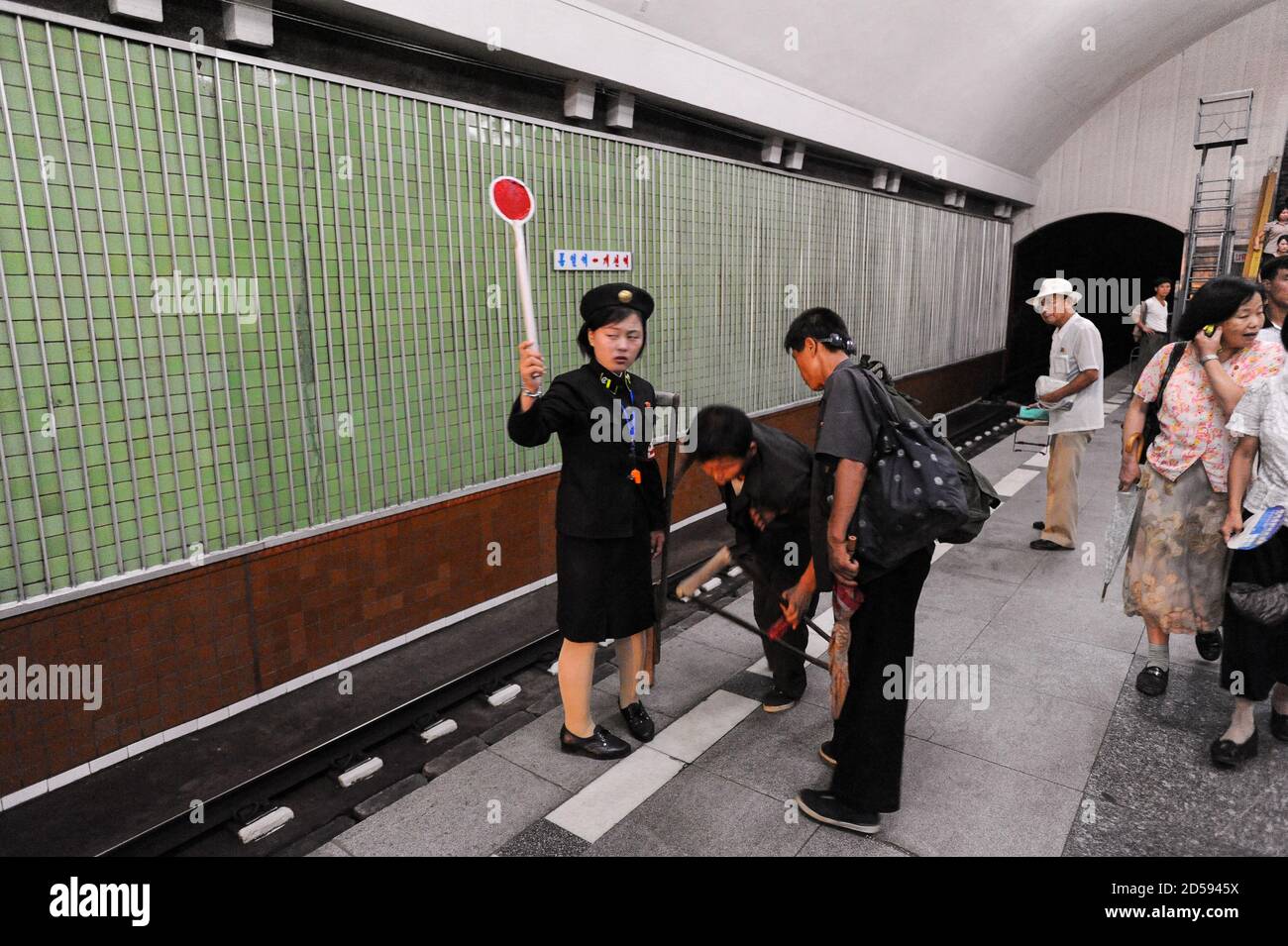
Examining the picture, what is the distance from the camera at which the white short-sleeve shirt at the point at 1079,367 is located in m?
5.44

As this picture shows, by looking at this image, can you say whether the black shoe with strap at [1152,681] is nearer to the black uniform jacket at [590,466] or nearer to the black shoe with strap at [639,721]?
the black shoe with strap at [639,721]

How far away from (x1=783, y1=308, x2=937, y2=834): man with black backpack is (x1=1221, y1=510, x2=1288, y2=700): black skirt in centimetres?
156

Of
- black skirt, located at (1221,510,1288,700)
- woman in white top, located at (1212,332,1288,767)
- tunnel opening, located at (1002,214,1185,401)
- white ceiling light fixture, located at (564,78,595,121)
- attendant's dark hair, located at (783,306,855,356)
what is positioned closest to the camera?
attendant's dark hair, located at (783,306,855,356)

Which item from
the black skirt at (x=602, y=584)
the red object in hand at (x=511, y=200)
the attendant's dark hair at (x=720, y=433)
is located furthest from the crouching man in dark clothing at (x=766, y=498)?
the red object in hand at (x=511, y=200)

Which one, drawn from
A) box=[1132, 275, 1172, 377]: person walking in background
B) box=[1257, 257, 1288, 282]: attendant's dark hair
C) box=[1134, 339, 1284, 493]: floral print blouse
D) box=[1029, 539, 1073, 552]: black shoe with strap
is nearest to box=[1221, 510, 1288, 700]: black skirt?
box=[1134, 339, 1284, 493]: floral print blouse

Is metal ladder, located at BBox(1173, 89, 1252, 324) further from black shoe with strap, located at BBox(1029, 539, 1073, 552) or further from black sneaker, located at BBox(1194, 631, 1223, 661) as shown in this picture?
black sneaker, located at BBox(1194, 631, 1223, 661)

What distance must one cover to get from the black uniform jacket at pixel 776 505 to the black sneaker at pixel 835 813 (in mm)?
906

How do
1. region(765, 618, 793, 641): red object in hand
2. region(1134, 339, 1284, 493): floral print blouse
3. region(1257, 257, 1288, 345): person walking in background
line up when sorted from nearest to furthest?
region(1134, 339, 1284, 493): floral print blouse
region(765, 618, 793, 641): red object in hand
region(1257, 257, 1288, 345): person walking in background

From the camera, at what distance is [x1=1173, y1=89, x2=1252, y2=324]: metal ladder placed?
11.4 meters

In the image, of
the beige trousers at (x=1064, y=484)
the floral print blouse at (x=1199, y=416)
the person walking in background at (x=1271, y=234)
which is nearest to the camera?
the floral print blouse at (x=1199, y=416)

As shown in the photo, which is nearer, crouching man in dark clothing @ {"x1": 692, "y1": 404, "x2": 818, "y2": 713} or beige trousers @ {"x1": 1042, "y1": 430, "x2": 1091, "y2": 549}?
crouching man in dark clothing @ {"x1": 692, "y1": 404, "x2": 818, "y2": 713}

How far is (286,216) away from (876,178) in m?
7.43

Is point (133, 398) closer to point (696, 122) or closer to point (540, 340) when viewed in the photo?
point (540, 340)
